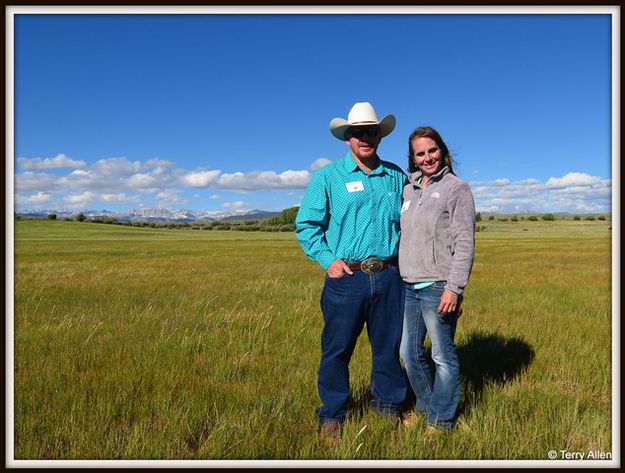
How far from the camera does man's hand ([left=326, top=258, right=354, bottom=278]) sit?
409 cm

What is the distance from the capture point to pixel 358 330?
170 inches

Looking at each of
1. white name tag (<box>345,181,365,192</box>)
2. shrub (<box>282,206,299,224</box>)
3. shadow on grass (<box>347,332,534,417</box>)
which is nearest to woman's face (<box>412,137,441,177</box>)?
white name tag (<box>345,181,365,192</box>)

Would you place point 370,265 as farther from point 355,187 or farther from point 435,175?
point 435,175

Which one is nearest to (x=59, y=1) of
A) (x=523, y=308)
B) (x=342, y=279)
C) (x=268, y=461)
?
(x=342, y=279)

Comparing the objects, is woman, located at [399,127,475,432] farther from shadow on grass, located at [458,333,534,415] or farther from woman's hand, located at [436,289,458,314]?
shadow on grass, located at [458,333,534,415]

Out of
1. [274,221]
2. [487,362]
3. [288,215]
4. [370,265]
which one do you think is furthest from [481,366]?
[288,215]

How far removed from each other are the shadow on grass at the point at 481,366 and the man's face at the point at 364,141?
7.56 ft

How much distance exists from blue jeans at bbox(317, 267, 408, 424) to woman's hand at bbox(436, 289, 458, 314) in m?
0.49

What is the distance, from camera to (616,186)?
4121mm

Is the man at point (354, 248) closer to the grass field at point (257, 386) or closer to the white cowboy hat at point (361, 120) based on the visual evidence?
the white cowboy hat at point (361, 120)

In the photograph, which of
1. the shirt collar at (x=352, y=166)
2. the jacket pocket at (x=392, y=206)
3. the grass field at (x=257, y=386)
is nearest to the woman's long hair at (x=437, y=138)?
the shirt collar at (x=352, y=166)

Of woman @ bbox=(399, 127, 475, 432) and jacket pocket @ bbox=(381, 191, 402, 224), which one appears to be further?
jacket pocket @ bbox=(381, 191, 402, 224)

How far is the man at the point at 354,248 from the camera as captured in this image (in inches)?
163

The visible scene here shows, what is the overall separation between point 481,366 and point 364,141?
11.4 feet
